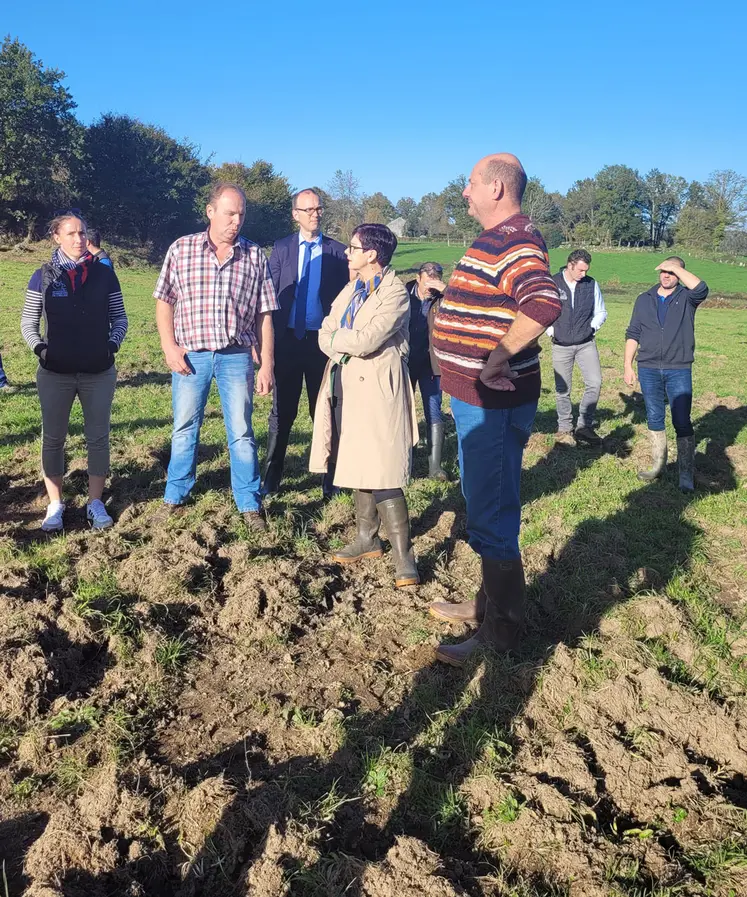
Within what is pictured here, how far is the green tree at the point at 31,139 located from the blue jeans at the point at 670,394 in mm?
37253

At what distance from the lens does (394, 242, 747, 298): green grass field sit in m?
47.9

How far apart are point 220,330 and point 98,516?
5.44 feet

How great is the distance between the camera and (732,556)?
17.4 feet

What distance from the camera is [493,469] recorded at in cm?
347

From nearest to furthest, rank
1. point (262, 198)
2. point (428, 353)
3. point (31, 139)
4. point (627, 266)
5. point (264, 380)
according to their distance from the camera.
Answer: point (264, 380) < point (428, 353) < point (31, 139) < point (262, 198) < point (627, 266)

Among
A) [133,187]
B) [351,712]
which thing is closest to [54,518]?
[351,712]

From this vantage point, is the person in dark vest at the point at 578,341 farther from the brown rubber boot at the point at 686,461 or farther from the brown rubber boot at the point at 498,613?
the brown rubber boot at the point at 498,613

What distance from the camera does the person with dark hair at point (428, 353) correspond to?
6809 mm

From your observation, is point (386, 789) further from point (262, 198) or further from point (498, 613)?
point (262, 198)

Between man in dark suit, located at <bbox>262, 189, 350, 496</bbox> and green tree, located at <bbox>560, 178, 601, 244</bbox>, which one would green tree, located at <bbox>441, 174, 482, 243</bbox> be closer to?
green tree, located at <bbox>560, 178, 601, 244</bbox>

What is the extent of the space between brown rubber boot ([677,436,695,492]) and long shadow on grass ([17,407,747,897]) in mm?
2940

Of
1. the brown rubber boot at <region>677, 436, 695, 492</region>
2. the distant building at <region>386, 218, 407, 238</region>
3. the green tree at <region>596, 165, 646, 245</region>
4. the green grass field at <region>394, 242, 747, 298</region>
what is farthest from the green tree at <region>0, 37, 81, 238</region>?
the green tree at <region>596, 165, 646, 245</region>

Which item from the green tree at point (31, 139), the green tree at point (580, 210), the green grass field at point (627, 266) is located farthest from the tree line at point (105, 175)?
the green tree at point (580, 210)

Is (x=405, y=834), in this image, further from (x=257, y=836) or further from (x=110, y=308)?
(x=110, y=308)
